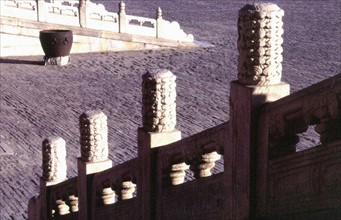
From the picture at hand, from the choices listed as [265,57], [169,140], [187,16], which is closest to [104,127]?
[169,140]

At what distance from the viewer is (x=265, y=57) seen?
3719 millimetres

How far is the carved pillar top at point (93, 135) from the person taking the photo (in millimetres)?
5945

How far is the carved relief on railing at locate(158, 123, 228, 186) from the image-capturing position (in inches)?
166

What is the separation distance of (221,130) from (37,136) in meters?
8.15

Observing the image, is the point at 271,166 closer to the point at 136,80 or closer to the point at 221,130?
the point at 221,130

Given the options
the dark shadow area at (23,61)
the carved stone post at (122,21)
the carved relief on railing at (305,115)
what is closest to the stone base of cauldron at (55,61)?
the dark shadow area at (23,61)

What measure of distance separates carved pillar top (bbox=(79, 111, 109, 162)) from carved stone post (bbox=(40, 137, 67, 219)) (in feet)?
3.13

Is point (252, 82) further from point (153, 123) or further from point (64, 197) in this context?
point (64, 197)

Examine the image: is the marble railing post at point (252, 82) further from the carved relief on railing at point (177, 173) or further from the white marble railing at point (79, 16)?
the white marble railing at point (79, 16)

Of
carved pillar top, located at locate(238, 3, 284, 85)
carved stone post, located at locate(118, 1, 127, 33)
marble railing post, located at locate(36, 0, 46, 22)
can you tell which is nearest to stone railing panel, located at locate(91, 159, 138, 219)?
carved pillar top, located at locate(238, 3, 284, 85)

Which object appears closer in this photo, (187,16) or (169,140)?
(169,140)

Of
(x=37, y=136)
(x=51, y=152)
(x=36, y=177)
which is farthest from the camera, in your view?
(x=37, y=136)

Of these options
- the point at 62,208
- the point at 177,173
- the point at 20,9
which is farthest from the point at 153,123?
the point at 20,9

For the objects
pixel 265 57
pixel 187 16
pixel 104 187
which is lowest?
pixel 104 187
